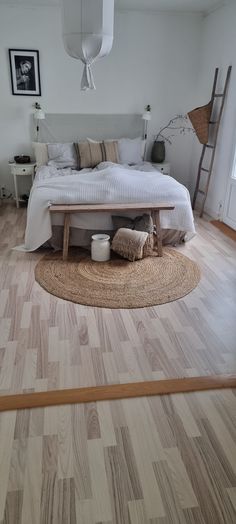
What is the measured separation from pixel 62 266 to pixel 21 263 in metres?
0.38

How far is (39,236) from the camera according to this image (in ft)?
10.9

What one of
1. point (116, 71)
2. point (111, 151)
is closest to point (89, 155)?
point (111, 151)

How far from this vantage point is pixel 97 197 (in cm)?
334

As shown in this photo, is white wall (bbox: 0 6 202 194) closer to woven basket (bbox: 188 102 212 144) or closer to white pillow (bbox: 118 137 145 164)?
white pillow (bbox: 118 137 145 164)

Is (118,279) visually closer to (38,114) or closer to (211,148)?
(211,148)

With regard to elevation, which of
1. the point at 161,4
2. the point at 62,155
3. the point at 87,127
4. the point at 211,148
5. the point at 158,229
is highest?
the point at 161,4

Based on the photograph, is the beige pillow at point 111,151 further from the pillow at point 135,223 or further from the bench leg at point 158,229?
the bench leg at point 158,229

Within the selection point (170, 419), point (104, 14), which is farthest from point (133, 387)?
point (104, 14)

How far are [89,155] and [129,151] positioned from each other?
571 mm

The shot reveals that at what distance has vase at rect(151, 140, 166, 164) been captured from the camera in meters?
5.13

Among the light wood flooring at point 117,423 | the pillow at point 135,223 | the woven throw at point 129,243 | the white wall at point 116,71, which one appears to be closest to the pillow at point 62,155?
the white wall at point 116,71

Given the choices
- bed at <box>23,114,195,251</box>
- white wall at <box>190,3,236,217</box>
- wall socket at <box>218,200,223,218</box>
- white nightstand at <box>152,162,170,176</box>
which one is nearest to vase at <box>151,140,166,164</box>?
white nightstand at <box>152,162,170,176</box>

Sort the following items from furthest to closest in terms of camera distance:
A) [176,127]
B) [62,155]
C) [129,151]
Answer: [176,127] < [129,151] < [62,155]

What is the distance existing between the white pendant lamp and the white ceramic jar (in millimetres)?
1625
